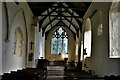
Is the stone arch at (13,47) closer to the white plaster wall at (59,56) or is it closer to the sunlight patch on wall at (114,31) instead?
the sunlight patch on wall at (114,31)

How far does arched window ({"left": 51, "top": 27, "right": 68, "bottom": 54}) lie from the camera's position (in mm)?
29877

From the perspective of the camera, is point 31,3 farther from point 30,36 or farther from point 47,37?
point 47,37

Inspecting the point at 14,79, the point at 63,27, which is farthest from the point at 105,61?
the point at 63,27

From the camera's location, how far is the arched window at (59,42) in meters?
29.9

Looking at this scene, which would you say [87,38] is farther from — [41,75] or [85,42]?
[41,75]

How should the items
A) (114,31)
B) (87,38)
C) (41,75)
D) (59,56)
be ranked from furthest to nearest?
(59,56), (87,38), (41,75), (114,31)

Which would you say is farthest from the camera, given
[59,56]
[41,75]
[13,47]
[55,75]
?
[59,56]

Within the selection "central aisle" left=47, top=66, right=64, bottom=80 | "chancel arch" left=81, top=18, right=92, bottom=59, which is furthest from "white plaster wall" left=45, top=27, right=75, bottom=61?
"chancel arch" left=81, top=18, right=92, bottom=59

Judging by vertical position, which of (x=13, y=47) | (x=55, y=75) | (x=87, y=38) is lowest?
(x=55, y=75)

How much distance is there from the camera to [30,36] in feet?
57.1

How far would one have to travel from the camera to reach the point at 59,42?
3039 cm

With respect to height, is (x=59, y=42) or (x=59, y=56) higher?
(x=59, y=42)

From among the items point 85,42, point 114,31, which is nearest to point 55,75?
point 85,42

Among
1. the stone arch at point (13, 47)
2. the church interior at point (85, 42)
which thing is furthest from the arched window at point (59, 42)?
the stone arch at point (13, 47)
